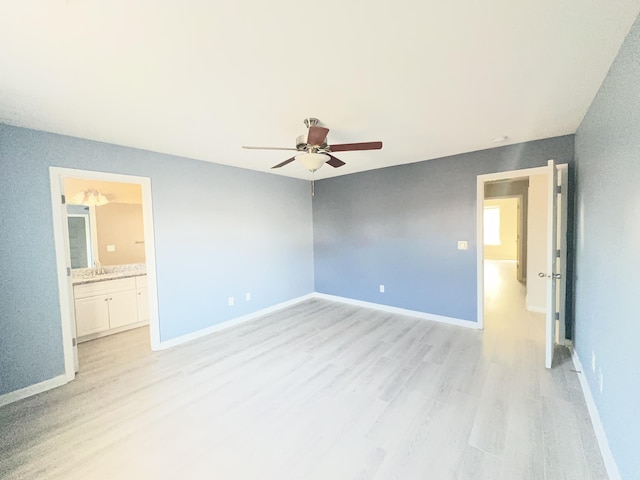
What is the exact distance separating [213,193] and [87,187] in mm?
2099

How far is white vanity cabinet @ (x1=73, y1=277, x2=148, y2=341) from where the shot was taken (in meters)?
3.34

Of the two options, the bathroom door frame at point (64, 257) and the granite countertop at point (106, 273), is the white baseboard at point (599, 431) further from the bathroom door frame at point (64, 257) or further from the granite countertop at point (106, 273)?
the granite countertop at point (106, 273)

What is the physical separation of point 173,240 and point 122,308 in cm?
145

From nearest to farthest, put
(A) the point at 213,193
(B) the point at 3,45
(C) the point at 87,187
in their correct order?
(B) the point at 3,45 → (A) the point at 213,193 → (C) the point at 87,187

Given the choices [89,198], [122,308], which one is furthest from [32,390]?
[89,198]

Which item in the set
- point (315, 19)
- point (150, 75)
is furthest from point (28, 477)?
point (315, 19)

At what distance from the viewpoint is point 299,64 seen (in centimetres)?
154

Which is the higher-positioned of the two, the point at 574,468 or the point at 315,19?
the point at 315,19

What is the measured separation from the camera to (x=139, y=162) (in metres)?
3.00

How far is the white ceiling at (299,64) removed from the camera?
118cm

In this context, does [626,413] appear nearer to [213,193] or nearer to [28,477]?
[28,477]

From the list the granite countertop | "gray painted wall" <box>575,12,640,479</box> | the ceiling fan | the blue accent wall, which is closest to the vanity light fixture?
the granite countertop

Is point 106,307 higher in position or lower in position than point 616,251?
lower

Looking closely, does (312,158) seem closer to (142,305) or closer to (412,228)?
(412,228)
